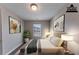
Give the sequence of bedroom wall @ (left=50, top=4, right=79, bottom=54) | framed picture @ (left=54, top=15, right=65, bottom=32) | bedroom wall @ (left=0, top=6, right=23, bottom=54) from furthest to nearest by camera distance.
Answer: framed picture @ (left=54, top=15, right=65, bottom=32) → bedroom wall @ (left=50, top=4, right=79, bottom=54) → bedroom wall @ (left=0, top=6, right=23, bottom=54)

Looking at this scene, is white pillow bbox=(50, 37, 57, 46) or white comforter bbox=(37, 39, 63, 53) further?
white pillow bbox=(50, 37, 57, 46)

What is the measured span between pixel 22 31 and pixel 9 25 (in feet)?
0.84

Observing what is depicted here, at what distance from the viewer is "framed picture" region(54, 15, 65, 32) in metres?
1.62

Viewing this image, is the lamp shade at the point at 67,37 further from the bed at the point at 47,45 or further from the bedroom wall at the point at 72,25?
the bed at the point at 47,45

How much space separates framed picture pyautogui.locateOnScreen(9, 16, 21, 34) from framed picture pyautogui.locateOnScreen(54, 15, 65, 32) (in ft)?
2.14

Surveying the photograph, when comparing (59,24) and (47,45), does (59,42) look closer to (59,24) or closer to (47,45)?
(47,45)

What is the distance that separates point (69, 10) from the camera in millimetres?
1451

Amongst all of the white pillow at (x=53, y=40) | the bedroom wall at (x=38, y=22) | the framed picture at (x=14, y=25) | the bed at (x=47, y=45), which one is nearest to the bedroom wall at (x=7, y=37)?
the framed picture at (x=14, y=25)

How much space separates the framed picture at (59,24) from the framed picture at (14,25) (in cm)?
65

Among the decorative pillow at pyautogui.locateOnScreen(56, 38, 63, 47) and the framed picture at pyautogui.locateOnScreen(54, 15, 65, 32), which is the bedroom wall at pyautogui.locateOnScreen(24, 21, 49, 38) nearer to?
the framed picture at pyautogui.locateOnScreen(54, 15, 65, 32)

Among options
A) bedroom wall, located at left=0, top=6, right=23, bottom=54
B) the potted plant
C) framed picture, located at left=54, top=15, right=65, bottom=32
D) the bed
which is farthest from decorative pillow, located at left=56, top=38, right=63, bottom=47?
bedroom wall, located at left=0, top=6, right=23, bottom=54

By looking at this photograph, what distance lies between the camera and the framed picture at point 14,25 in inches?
58.6

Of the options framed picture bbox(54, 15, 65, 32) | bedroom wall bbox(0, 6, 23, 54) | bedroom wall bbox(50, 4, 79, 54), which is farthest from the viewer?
framed picture bbox(54, 15, 65, 32)

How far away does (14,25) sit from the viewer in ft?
5.16
